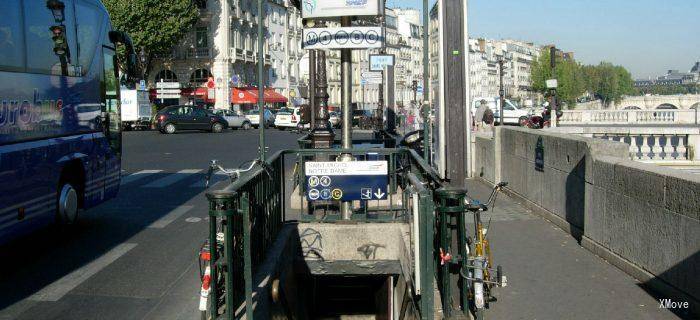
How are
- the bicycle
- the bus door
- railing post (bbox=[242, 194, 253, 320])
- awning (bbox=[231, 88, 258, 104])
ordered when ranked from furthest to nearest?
awning (bbox=[231, 88, 258, 104]) < the bus door < the bicycle < railing post (bbox=[242, 194, 253, 320])

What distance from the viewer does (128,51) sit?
12586 millimetres

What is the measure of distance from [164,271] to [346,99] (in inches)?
128

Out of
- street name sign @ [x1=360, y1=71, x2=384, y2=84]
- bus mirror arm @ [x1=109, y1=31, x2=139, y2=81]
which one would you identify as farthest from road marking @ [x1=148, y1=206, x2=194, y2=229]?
street name sign @ [x1=360, y1=71, x2=384, y2=84]

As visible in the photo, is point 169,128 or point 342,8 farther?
point 169,128

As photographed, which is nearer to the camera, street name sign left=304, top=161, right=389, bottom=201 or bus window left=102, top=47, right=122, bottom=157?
street name sign left=304, top=161, right=389, bottom=201

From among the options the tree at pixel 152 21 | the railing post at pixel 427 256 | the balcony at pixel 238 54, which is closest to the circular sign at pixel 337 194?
the railing post at pixel 427 256

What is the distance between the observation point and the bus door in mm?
11750

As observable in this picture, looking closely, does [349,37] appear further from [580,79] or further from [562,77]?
[580,79]

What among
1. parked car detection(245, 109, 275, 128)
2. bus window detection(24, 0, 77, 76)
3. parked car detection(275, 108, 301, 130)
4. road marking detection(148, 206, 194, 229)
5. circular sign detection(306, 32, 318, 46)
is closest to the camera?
bus window detection(24, 0, 77, 76)

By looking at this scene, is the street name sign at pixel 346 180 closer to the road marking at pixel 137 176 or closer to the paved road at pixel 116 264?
the paved road at pixel 116 264

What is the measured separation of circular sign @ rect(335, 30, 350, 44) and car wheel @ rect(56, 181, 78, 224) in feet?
13.1

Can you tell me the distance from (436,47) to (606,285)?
3.94 m

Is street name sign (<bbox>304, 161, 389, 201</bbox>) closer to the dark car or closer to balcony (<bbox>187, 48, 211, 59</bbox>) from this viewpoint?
the dark car

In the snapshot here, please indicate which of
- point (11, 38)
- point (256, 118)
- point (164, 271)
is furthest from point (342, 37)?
point (256, 118)
